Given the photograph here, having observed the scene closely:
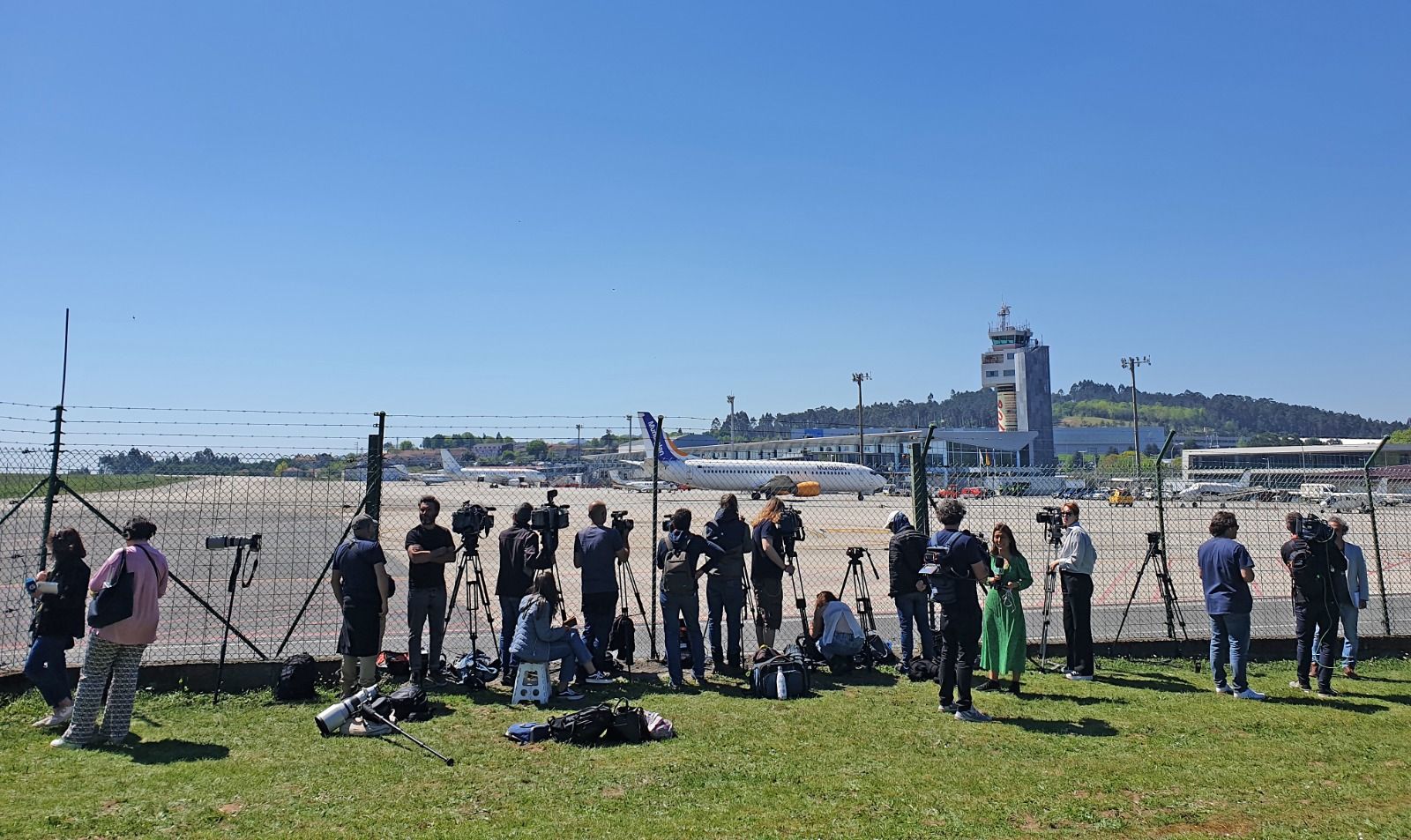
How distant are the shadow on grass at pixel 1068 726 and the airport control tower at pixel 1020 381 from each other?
111552 mm

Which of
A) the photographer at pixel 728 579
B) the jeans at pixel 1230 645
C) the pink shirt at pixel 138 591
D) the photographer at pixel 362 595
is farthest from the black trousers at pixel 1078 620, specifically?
the pink shirt at pixel 138 591

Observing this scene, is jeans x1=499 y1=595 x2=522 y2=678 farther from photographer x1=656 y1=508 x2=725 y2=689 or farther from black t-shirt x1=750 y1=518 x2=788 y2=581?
black t-shirt x1=750 y1=518 x2=788 y2=581

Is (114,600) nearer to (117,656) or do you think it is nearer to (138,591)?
(138,591)

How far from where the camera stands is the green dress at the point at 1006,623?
783 cm

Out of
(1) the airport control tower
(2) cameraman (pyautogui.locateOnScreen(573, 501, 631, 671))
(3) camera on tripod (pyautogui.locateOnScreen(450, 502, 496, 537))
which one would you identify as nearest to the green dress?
(2) cameraman (pyautogui.locateOnScreen(573, 501, 631, 671))

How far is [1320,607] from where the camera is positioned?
806cm

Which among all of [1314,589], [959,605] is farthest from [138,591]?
[1314,589]

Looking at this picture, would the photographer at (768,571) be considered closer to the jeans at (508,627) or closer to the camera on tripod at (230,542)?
the jeans at (508,627)

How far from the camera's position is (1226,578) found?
7738 millimetres

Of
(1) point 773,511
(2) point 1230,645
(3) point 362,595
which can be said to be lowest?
(2) point 1230,645

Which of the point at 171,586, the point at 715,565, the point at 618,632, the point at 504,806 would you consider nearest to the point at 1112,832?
the point at 504,806

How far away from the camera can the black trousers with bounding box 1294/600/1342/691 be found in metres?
8.01

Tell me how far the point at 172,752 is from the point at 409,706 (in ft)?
5.16

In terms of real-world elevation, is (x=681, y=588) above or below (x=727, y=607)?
above
